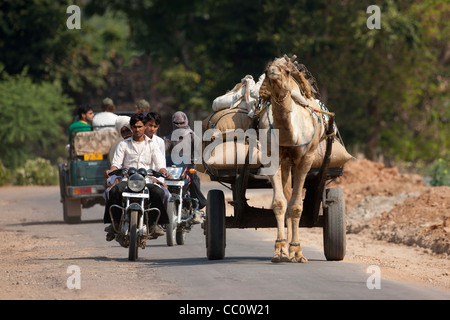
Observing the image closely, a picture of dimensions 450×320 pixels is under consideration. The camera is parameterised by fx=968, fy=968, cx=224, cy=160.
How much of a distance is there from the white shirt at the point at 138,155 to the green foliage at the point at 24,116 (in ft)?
94.0

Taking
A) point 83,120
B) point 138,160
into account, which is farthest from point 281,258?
point 83,120

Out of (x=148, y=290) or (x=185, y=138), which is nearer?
(x=148, y=290)

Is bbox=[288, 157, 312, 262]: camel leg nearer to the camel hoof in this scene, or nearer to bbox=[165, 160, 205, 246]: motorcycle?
the camel hoof

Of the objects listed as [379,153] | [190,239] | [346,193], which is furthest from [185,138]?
[379,153]

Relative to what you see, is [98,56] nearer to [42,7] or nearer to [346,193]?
[42,7]

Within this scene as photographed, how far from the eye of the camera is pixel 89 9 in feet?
161

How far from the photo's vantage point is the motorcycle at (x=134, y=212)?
12664mm

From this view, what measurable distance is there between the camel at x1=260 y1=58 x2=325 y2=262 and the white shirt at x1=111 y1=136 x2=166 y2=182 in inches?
71.2

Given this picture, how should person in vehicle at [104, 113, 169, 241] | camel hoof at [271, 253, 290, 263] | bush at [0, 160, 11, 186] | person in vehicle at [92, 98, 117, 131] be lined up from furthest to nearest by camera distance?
bush at [0, 160, 11, 186], person in vehicle at [92, 98, 117, 131], person in vehicle at [104, 113, 169, 241], camel hoof at [271, 253, 290, 263]

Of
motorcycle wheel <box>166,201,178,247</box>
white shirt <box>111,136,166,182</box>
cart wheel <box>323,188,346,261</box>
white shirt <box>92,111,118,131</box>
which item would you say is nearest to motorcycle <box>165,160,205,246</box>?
motorcycle wheel <box>166,201,178,247</box>

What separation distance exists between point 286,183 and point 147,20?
37.0 m

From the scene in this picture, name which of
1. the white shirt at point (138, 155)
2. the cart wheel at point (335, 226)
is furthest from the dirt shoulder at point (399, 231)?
the white shirt at point (138, 155)

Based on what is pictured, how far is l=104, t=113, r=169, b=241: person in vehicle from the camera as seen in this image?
13031 millimetres

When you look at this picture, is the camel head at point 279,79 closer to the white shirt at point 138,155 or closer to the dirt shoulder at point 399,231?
the dirt shoulder at point 399,231
